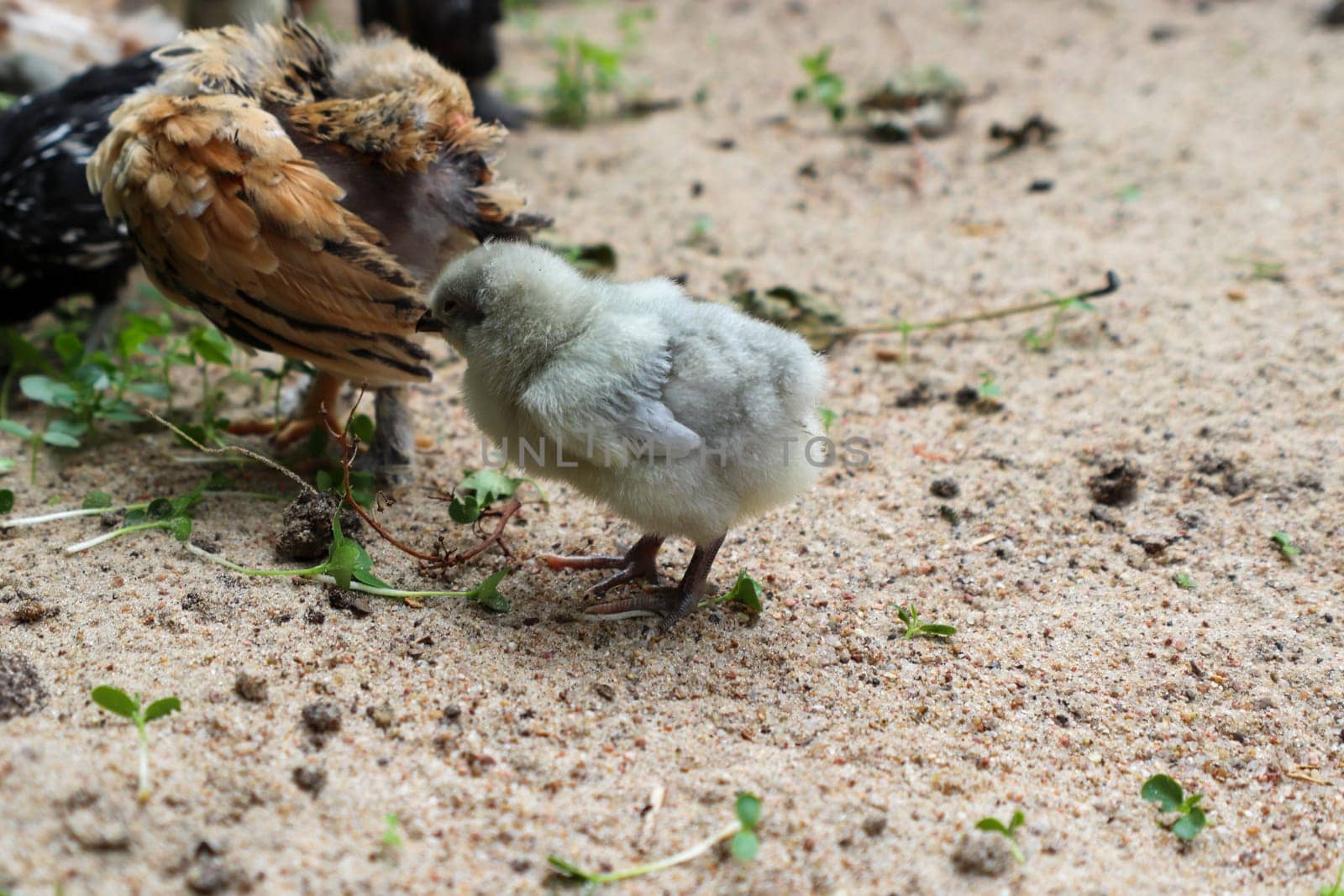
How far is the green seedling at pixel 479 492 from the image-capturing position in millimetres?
2916

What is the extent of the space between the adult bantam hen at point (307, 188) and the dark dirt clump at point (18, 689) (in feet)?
3.49

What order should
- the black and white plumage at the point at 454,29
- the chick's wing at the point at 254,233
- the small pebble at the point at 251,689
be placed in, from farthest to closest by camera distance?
the black and white plumage at the point at 454,29 < the chick's wing at the point at 254,233 < the small pebble at the point at 251,689

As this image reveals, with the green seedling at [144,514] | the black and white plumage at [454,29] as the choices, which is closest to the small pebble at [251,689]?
the green seedling at [144,514]

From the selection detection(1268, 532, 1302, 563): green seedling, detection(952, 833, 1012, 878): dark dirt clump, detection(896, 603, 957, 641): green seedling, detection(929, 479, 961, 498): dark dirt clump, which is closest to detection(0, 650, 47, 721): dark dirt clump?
detection(952, 833, 1012, 878): dark dirt clump

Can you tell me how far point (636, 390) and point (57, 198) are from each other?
2.73 m

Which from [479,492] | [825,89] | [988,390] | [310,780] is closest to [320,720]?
[310,780]

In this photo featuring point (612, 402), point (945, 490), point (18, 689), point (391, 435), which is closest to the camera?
point (18, 689)

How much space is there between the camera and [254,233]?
8.79ft

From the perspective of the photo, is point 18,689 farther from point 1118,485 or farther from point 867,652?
point 1118,485

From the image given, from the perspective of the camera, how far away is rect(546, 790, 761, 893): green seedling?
6.05ft

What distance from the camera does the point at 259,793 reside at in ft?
6.35

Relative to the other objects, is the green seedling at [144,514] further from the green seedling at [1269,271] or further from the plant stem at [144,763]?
the green seedling at [1269,271]

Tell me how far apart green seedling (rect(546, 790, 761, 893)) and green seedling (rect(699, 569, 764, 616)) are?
0.69 meters

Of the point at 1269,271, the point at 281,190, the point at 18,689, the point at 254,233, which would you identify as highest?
the point at 1269,271
